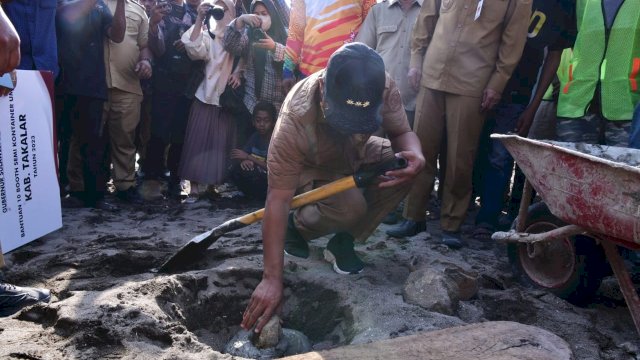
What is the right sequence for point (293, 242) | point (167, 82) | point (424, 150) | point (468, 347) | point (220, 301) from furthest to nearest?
point (167, 82) < point (424, 150) < point (293, 242) < point (220, 301) < point (468, 347)

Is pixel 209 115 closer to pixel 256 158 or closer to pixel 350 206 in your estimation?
pixel 256 158

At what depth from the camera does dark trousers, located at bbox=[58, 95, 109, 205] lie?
432 centimetres

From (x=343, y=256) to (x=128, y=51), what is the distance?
8.90ft

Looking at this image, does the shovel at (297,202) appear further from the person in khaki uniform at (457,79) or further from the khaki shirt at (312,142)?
the person in khaki uniform at (457,79)

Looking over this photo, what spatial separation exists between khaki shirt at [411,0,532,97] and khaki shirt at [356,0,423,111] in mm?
491

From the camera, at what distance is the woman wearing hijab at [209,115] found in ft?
15.9

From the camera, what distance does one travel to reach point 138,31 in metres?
4.71

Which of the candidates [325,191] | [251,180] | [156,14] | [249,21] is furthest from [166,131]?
[325,191]

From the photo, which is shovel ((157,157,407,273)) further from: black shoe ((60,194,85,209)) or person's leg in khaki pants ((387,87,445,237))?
black shoe ((60,194,85,209))

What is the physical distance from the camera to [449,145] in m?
3.70

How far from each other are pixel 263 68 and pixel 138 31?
1.08 metres

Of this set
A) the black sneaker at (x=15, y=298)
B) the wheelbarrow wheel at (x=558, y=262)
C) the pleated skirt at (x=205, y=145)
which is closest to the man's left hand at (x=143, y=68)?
the pleated skirt at (x=205, y=145)

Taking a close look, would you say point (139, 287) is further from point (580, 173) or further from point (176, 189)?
point (176, 189)

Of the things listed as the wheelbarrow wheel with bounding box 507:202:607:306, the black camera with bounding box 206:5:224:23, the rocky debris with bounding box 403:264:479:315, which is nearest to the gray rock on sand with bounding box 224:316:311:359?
the rocky debris with bounding box 403:264:479:315
